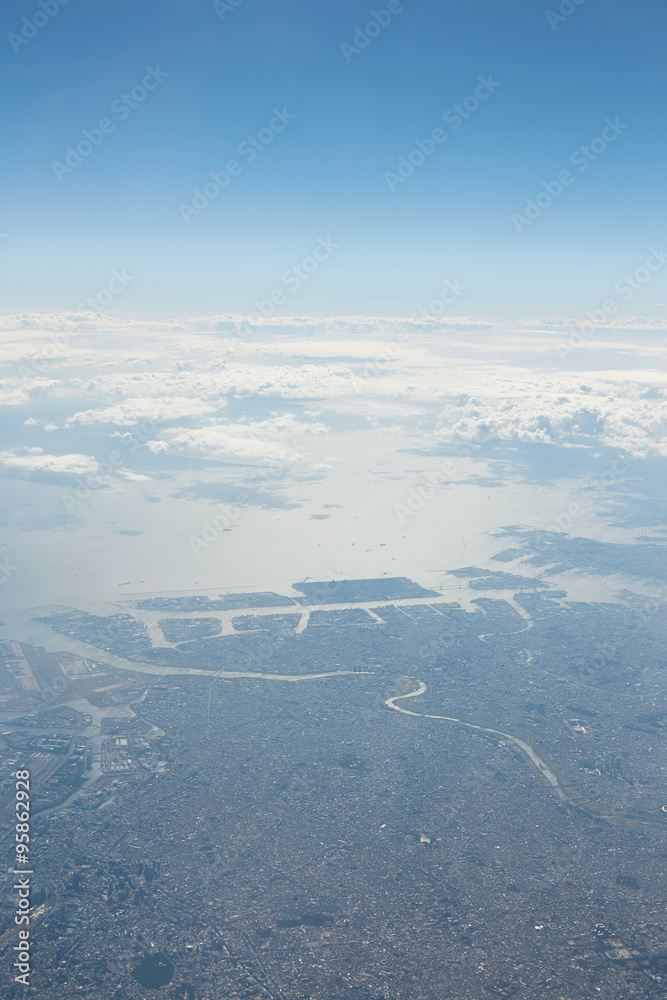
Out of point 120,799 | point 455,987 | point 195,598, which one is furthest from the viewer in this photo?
point 195,598

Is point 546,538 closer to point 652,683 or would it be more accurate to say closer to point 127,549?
point 652,683

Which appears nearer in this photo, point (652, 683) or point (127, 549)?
point (652, 683)

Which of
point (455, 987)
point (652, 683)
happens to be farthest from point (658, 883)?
point (652, 683)

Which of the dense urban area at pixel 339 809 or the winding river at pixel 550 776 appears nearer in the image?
the dense urban area at pixel 339 809

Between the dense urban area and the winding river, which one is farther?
the winding river

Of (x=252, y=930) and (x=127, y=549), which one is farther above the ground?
(x=127, y=549)

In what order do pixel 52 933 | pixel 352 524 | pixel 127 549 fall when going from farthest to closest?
pixel 352 524, pixel 127 549, pixel 52 933

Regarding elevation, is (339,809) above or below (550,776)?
above

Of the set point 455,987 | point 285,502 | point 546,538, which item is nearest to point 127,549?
point 285,502

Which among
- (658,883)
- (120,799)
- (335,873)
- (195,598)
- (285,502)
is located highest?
(285,502)

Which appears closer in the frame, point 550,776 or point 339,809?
point 339,809
